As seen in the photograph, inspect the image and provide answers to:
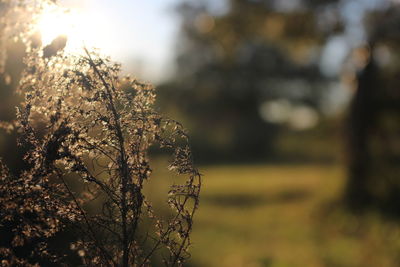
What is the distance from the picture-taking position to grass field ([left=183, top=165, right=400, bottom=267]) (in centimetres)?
1107

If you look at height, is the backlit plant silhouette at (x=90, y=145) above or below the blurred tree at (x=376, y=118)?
below

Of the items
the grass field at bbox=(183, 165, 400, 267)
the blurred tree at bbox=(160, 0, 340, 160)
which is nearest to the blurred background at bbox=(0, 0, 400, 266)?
the grass field at bbox=(183, 165, 400, 267)

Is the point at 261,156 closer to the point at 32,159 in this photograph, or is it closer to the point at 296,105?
the point at 296,105

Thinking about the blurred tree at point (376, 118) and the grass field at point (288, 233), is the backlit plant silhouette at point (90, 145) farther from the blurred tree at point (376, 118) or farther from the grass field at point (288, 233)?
the blurred tree at point (376, 118)

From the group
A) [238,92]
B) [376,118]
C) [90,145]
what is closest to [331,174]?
[376,118]

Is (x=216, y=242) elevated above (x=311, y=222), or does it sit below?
below

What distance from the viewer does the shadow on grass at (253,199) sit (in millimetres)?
21719

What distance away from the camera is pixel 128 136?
3.23 metres

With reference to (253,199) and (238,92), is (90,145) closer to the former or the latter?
(253,199)

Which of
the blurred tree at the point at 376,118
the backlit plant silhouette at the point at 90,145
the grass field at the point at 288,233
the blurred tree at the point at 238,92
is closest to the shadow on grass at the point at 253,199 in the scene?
the grass field at the point at 288,233

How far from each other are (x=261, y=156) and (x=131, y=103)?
57.5 m

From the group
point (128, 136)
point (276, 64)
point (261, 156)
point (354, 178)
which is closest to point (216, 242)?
point (354, 178)

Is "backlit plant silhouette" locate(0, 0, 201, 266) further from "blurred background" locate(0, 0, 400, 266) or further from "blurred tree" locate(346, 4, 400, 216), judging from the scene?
"blurred tree" locate(346, 4, 400, 216)

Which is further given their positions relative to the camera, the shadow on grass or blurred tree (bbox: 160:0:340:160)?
blurred tree (bbox: 160:0:340:160)
